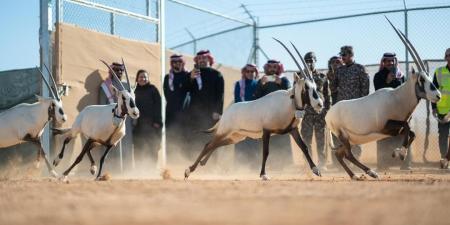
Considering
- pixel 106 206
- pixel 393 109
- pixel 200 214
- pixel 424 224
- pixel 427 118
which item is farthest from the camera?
pixel 427 118

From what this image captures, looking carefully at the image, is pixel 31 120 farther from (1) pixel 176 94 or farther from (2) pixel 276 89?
(2) pixel 276 89

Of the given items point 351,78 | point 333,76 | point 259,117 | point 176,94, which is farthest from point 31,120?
point 351,78

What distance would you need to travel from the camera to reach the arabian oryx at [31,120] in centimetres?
1038

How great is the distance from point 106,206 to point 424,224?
1961 mm

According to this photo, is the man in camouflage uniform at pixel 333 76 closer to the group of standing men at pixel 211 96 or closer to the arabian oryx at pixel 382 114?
the group of standing men at pixel 211 96

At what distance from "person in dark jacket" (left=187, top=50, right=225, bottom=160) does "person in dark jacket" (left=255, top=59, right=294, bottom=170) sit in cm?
70

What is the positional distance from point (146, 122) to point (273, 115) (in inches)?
121

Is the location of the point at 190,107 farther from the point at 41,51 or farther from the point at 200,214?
the point at 200,214

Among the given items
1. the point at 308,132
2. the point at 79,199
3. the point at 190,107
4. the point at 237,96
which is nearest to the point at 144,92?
the point at 190,107

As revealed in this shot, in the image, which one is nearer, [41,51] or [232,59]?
[41,51]

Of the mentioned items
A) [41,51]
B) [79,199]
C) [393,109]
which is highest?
[41,51]

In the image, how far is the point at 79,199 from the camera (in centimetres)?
482

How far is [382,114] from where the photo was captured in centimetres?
859

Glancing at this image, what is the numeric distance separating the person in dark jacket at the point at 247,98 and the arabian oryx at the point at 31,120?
3.03m
